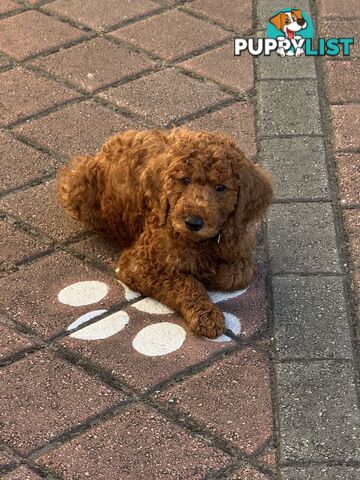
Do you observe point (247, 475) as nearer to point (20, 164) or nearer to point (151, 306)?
point (151, 306)

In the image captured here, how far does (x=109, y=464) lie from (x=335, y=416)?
889 mm

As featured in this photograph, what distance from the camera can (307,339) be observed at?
15.3ft

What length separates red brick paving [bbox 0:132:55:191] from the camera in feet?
18.8

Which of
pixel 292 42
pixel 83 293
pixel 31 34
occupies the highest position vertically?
pixel 31 34

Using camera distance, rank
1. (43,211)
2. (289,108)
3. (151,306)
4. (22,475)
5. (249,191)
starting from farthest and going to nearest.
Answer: (289,108) → (43,211) → (151,306) → (249,191) → (22,475)

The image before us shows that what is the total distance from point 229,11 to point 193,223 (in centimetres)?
317

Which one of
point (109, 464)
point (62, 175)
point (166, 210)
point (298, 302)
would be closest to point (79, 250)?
point (62, 175)

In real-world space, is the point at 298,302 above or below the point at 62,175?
below

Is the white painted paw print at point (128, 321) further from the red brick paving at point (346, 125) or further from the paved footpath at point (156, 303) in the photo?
the red brick paving at point (346, 125)

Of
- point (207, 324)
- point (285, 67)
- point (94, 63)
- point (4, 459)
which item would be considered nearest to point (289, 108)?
point (285, 67)

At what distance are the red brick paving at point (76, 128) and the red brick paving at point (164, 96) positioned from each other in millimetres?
142

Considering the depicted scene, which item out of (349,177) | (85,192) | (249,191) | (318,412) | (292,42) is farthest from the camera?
(292,42)

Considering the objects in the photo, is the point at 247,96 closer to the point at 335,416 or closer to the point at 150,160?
the point at 150,160

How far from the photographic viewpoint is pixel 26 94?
21.1 feet
